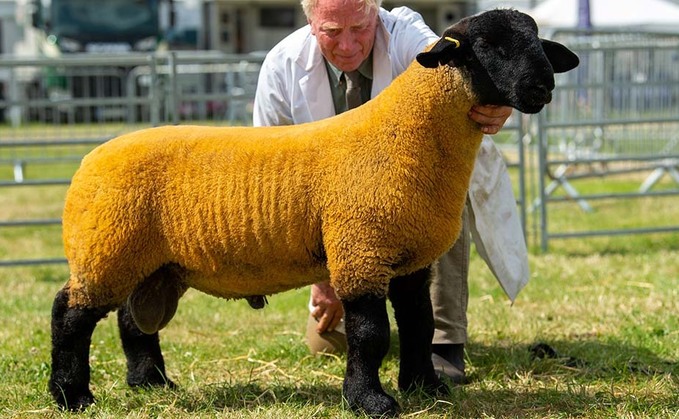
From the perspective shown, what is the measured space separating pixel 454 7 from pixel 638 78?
21293 millimetres

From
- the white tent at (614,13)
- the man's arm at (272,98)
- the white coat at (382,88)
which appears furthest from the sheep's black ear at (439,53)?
the white tent at (614,13)

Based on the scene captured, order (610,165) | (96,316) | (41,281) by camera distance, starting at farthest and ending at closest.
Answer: (610,165), (41,281), (96,316)

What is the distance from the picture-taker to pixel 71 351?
4.09m

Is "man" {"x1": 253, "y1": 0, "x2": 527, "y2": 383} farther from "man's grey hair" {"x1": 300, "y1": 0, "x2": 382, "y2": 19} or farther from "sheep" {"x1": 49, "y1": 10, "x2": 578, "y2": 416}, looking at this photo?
"sheep" {"x1": 49, "y1": 10, "x2": 578, "y2": 416}

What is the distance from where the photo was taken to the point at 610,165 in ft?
37.1

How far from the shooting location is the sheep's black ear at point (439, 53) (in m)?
3.60

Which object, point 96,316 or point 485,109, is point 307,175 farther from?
point 96,316

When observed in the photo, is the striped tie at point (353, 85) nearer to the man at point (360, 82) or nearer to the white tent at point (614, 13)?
the man at point (360, 82)

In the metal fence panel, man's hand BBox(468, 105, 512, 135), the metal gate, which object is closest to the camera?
man's hand BBox(468, 105, 512, 135)

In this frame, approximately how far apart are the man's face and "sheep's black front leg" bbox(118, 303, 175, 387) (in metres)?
1.51

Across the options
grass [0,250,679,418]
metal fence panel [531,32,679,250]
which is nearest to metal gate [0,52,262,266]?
grass [0,250,679,418]

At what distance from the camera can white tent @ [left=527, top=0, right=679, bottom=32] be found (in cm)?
1770

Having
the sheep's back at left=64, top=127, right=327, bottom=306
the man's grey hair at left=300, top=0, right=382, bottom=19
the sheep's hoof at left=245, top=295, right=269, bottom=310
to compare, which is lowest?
the sheep's hoof at left=245, top=295, right=269, bottom=310

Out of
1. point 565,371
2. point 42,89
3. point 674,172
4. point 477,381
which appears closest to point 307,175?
point 477,381
